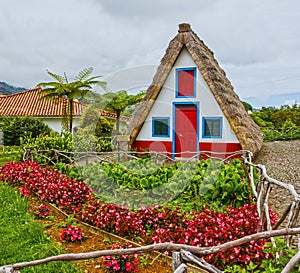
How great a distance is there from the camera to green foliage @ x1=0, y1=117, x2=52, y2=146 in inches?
641

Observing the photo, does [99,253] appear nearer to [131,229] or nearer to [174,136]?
[131,229]

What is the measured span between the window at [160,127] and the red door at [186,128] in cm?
28

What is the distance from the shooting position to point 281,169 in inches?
347

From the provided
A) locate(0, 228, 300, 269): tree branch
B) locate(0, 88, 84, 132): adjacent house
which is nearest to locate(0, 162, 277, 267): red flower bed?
locate(0, 228, 300, 269): tree branch

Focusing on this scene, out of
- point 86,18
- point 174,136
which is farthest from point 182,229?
point 86,18

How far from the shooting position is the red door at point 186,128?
32.2 ft

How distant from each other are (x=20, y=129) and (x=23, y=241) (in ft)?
44.0

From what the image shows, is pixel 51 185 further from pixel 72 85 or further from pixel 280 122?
pixel 280 122

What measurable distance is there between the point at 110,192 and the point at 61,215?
917 millimetres

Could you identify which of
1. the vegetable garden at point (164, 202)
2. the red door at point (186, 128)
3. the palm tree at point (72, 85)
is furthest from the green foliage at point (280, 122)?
the vegetable garden at point (164, 202)

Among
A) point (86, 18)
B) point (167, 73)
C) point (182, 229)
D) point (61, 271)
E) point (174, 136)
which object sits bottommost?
point (61, 271)

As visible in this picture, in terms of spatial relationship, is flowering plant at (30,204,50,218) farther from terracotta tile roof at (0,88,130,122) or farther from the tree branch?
terracotta tile roof at (0,88,130,122)

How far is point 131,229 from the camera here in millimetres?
4102

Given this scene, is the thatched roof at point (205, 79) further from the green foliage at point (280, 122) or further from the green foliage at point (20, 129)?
the green foliage at point (280, 122)
